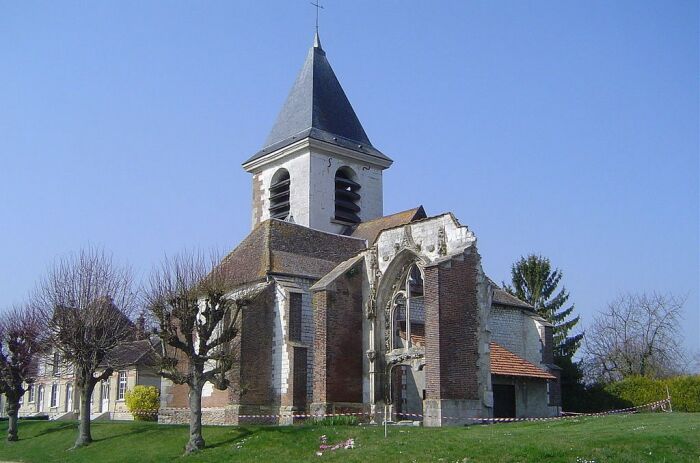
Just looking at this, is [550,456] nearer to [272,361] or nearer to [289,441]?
[289,441]

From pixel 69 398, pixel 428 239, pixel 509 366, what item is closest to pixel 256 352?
pixel 428 239

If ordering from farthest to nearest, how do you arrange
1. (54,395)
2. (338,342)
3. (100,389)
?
(54,395), (100,389), (338,342)

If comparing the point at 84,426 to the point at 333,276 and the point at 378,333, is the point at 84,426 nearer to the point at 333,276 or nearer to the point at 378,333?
the point at 333,276

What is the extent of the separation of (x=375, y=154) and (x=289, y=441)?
65.5ft

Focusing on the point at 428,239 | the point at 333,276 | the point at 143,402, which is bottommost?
the point at 143,402

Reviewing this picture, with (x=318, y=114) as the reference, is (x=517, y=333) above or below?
below

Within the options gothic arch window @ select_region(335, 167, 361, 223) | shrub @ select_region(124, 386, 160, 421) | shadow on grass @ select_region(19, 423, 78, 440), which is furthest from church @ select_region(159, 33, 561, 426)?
shrub @ select_region(124, 386, 160, 421)

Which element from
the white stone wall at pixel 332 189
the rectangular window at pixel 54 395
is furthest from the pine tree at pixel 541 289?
the rectangular window at pixel 54 395

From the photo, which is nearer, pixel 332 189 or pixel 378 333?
pixel 378 333

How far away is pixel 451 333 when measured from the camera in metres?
21.2

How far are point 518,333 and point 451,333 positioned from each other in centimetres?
1052

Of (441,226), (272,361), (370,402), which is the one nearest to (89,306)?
(272,361)

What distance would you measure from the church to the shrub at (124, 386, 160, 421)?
495 centimetres

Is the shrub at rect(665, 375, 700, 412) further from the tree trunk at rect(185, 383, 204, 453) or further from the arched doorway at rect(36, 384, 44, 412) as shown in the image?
the arched doorway at rect(36, 384, 44, 412)
